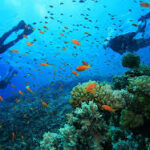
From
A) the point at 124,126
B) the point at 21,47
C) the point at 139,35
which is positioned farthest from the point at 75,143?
the point at 21,47

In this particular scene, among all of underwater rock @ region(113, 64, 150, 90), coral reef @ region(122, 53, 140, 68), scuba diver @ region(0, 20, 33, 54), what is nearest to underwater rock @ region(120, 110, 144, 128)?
underwater rock @ region(113, 64, 150, 90)

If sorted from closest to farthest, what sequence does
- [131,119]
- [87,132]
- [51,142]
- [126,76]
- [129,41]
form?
1. [131,119]
2. [87,132]
3. [51,142]
4. [126,76]
5. [129,41]

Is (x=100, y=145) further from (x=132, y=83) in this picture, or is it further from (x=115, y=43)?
(x=115, y=43)

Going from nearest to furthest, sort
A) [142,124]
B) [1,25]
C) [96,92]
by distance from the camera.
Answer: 1. [142,124]
2. [96,92]
3. [1,25]

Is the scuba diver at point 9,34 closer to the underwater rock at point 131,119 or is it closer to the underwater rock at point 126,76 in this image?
the underwater rock at point 126,76

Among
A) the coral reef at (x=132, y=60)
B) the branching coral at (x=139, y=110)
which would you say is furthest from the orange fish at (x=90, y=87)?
the coral reef at (x=132, y=60)

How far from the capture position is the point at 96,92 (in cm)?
404

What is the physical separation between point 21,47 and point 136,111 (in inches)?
1529

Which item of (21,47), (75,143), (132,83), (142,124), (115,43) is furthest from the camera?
(21,47)

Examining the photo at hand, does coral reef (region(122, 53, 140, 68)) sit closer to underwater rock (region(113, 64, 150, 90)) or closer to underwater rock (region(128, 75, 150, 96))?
underwater rock (region(113, 64, 150, 90))

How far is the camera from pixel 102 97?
13.0ft

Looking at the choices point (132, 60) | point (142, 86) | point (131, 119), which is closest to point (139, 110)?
point (131, 119)

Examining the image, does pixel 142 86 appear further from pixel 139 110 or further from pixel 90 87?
pixel 90 87

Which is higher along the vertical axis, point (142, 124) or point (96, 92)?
point (96, 92)
